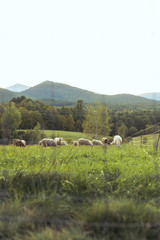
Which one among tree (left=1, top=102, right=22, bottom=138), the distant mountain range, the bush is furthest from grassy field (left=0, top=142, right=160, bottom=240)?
the bush

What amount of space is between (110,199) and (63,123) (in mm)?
2305

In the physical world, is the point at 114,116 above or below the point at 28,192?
above

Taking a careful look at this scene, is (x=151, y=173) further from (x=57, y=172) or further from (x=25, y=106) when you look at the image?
(x=25, y=106)

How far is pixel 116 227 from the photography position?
225 centimetres

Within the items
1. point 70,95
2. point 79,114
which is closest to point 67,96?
point 70,95

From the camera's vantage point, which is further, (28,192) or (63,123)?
(63,123)

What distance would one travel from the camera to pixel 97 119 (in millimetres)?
5910

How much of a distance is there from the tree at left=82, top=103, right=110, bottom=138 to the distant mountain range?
0.67m

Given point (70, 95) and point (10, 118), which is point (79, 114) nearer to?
point (70, 95)

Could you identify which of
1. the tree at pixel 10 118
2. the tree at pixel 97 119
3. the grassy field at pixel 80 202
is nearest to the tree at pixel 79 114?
the tree at pixel 97 119

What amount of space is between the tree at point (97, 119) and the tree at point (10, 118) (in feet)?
4.84

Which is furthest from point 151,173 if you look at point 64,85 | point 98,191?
point 64,85

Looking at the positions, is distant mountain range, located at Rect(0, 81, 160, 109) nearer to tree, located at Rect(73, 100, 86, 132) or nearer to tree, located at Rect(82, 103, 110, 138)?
tree, located at Rect(73, 100, 86, 132)

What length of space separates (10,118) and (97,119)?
2186 millimetres
